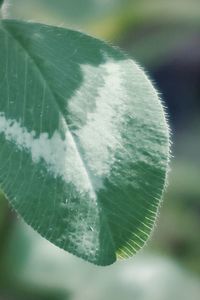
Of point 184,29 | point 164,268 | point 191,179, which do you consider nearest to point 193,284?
point 164,268

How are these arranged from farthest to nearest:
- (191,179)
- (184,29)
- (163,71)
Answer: (163,71) → (184,29) → (191,179)

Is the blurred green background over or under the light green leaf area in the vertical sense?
under

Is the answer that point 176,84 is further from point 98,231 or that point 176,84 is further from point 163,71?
point 98,231

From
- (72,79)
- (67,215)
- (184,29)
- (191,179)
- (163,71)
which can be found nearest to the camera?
(67,215)

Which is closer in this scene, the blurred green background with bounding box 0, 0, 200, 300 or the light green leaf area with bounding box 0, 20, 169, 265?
the light green leaf area with bounding box 0, 20, 169, 265

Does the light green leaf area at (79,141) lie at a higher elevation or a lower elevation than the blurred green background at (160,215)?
higher

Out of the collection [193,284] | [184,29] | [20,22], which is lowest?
[193,284]
